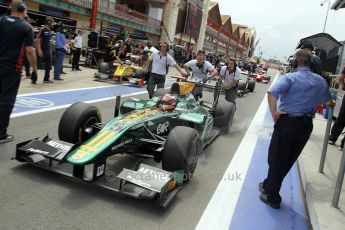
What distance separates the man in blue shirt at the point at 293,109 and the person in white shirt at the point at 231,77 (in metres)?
5.18

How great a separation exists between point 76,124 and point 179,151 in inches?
55.7


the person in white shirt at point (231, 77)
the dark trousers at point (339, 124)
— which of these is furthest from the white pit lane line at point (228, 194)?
the person in white shirt at point (231, 77)

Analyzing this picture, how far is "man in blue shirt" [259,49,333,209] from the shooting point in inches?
157

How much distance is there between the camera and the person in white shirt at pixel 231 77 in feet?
30.7

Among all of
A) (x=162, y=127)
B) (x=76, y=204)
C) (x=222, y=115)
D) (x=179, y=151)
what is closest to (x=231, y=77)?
(x=222, y=115)

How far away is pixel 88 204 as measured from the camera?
144 inches

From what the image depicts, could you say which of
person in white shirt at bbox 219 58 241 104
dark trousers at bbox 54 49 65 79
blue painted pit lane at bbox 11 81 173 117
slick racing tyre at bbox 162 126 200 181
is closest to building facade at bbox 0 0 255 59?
dark trousers at bbox 54 49 65 79

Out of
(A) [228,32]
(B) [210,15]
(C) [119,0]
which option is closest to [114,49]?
(C) [119,0]

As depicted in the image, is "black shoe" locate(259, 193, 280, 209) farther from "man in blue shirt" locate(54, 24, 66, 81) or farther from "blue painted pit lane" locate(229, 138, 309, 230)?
"man in blue shirt" locate(54, 24, 66, 81)

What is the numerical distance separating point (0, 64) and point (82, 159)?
7.23 feet

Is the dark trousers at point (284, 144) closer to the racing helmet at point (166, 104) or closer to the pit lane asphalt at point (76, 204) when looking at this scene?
the pit lane asphalt at point (76, 204)

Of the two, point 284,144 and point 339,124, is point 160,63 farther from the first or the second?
point 284,144

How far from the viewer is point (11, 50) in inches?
197

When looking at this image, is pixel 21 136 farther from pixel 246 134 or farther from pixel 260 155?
pixel 246 134
